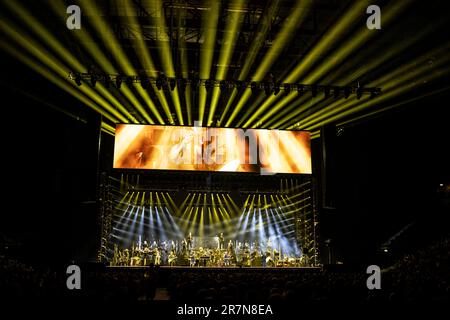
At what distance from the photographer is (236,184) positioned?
46.8 ft

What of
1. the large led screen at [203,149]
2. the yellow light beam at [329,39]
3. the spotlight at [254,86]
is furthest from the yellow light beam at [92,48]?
the yellow light beam at [329,39]

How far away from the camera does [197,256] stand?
13.8m

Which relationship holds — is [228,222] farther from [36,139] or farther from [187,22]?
[187,22]

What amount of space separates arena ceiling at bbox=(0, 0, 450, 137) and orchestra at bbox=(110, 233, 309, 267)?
4.39 meters

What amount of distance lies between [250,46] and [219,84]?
1.19m

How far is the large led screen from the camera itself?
10891mm

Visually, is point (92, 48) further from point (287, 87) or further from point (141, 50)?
point (287, 87)

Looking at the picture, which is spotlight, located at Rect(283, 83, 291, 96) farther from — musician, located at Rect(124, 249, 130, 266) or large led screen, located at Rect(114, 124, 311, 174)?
musician, located at Rect(124, 249, 130, 266)

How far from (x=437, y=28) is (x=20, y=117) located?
10417 millimetres

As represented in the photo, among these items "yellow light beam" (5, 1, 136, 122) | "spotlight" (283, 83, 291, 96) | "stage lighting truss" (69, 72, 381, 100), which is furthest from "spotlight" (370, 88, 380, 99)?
"yellow light beam" (5, 1, 136, 122)

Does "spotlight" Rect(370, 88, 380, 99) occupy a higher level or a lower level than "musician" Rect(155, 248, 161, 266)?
higher

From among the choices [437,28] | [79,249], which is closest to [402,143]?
[437,28]

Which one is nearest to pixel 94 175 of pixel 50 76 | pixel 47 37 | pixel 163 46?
pixel 50 76

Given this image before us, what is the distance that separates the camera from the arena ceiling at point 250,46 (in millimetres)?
7844
